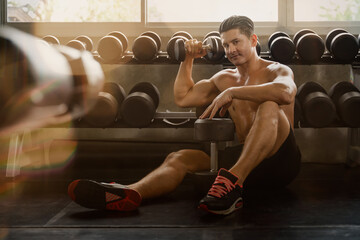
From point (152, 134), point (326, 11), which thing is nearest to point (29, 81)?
point (152, 134)

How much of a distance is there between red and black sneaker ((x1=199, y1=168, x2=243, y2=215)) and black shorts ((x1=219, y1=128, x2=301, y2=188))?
0.25 metres

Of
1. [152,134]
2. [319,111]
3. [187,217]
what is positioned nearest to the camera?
[187,217]

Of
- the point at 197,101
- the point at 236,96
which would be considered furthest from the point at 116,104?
the point at 236,96

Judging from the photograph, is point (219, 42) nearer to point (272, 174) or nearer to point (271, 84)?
point (271, 84)

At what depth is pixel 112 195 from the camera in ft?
5.52

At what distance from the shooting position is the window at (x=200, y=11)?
356cm

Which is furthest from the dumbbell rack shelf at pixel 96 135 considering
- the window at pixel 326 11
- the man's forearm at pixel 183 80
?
the window at pixel 326 11

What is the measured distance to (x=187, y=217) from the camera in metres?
1.63

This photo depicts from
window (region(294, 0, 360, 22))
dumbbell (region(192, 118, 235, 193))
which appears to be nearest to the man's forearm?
dumbbell (region(192, 118, 235, 193))

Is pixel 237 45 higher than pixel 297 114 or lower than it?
higher

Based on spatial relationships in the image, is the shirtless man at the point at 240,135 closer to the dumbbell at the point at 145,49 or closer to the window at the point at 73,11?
the dumbbell at the point at 145,49

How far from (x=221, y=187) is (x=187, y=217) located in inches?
7.6

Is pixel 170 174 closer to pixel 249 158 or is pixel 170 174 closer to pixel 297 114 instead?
pixel 249 158

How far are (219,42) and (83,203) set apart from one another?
44.6 inches
